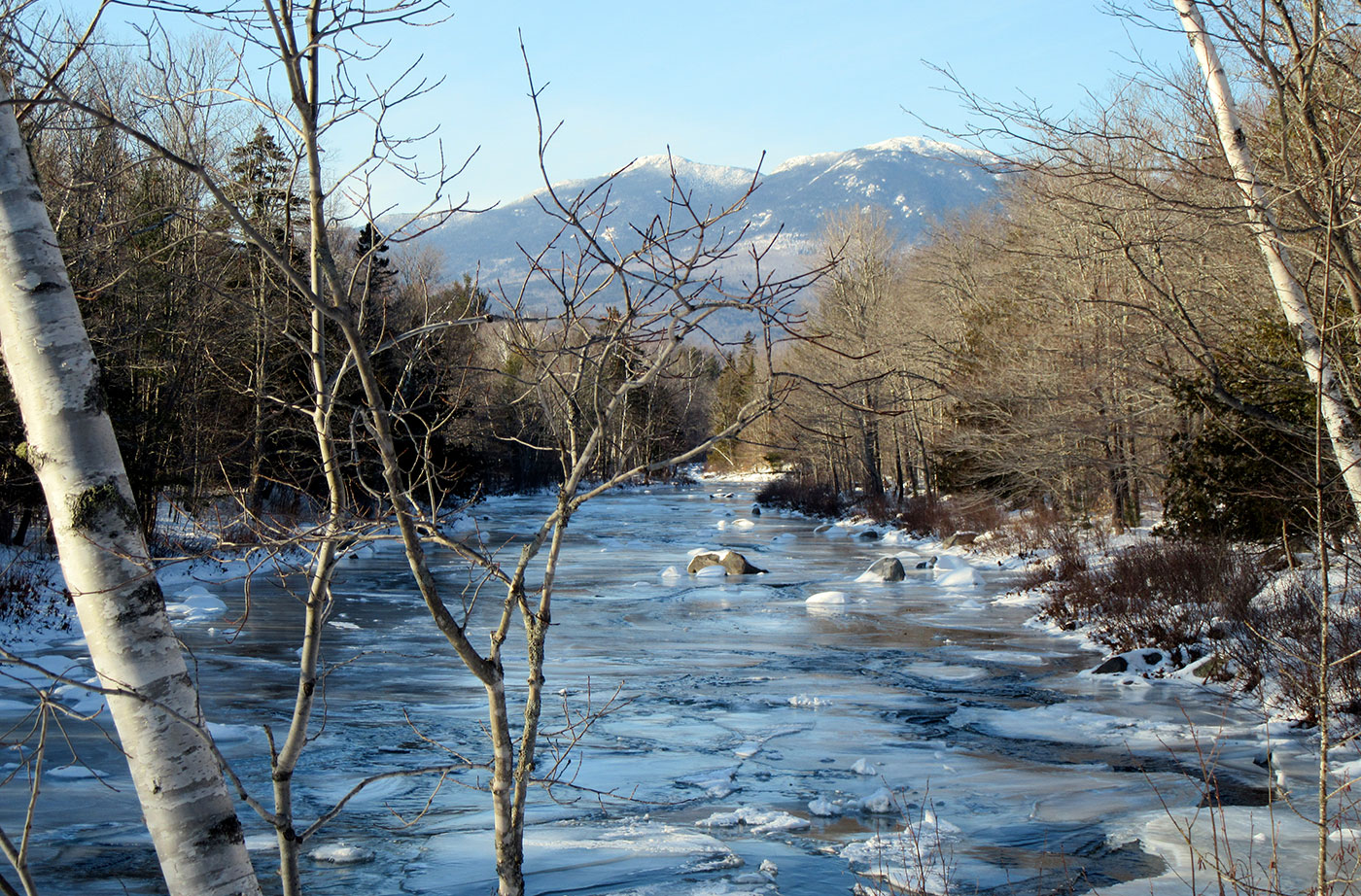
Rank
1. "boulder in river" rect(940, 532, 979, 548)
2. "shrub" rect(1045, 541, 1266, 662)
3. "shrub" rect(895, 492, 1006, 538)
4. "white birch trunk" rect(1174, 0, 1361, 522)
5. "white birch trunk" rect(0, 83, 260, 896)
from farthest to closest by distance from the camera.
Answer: "shrub" rect(895, 492, 1006, 538)
"boulder in river" rect(940, 532, 979, 548)
"shrub" rect(1045, 541, 1266, 662)
"white birch trunk" rect(1174, 0, 1361, 522)
"white birch trunk" rect(0, 83, 260, 896)

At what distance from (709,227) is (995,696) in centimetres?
929

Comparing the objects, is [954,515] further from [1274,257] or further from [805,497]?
[1274,257]

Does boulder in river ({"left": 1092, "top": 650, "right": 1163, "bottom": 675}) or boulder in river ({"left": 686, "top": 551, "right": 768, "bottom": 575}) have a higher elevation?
boulder in river ({"left": 686, "top": 551, "right": 768, "bottom": 575})

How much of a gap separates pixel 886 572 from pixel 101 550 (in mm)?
19291

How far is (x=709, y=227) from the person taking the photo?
2.86m

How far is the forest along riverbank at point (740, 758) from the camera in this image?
621 centimetres

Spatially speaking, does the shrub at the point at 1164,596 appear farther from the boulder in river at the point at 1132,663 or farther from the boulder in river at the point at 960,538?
the boulder in river at the point at 960,538

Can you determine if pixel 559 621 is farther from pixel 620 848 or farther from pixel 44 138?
pixel 44 138

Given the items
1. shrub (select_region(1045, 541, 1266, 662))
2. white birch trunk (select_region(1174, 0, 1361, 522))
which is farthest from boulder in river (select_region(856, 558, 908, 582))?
white birch trunk (select_region(1174, 0, 1361, 522))

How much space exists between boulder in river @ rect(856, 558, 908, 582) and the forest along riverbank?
3742 mm

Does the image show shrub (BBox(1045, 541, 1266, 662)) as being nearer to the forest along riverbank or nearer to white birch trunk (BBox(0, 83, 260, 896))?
the forest along riverbank

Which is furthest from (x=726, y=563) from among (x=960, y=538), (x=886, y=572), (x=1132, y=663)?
(x=1132, y=663)

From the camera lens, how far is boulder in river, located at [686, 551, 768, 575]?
21922 mm

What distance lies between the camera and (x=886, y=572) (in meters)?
20.8
